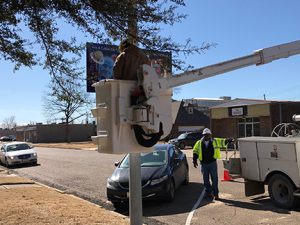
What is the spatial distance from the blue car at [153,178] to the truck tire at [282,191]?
8.61 ft

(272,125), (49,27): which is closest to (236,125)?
(272,125)

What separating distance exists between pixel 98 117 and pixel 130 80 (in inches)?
17.1

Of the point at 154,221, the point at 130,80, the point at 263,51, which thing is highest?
the point at 263,51

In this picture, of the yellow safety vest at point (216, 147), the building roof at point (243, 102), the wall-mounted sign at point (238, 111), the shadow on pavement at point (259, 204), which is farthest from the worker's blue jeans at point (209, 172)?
the wall-mounted sign at point (238, 111)

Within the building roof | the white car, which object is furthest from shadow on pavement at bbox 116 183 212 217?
the building roof

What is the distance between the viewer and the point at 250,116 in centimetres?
4447

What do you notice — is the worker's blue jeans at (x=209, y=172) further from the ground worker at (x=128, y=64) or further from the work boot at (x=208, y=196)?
the ground worker at (x=128, y=64)

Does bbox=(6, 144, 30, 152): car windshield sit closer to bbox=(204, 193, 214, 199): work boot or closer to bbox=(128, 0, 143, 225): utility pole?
bbox=(204, 193, 214, 199): work boot

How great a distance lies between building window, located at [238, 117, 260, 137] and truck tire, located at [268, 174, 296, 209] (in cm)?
3397

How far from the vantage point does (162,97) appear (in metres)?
4.56

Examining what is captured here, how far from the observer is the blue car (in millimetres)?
12039

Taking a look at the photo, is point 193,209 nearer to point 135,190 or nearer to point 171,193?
point 171,193

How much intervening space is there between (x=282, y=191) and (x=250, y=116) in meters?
34.0

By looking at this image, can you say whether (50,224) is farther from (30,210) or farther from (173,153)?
(173,153)
